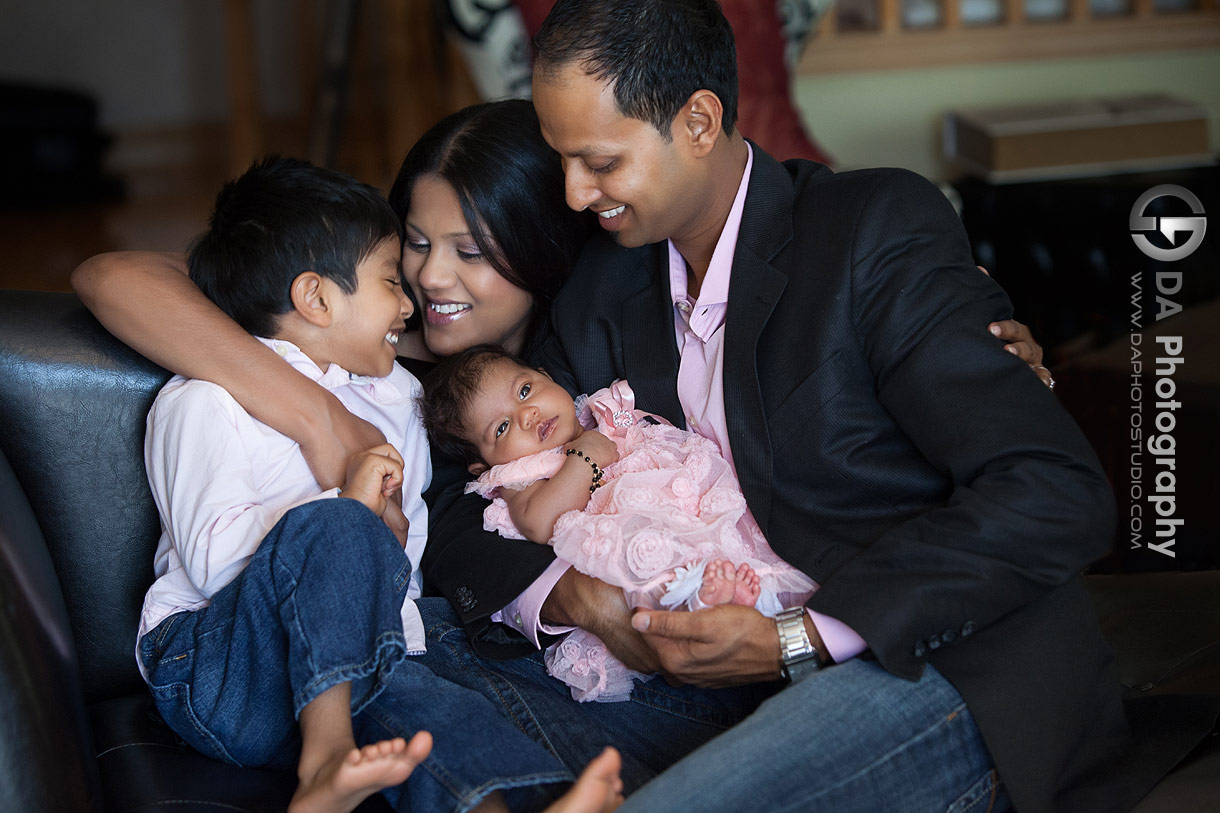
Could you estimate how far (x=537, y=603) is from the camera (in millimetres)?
1660

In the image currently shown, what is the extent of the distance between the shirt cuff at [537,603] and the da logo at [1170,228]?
185 centimetres

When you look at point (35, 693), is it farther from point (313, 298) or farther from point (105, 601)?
point (313, 298)

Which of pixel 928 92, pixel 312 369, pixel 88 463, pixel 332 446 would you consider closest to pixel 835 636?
pixel 332 446

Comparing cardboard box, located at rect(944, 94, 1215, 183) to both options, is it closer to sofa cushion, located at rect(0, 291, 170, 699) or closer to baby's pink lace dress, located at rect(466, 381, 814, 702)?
baby's pink lace dress, located at rect(466, 381, 814, 702)

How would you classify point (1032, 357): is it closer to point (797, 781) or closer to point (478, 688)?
point (797, 781)

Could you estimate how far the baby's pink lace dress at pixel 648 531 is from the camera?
1520 mm

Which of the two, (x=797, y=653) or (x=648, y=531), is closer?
(x=797, y=653)

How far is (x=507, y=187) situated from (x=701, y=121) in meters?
0.37

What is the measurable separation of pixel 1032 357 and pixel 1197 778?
580 mm

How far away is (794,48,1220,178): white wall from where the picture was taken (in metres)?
3.78

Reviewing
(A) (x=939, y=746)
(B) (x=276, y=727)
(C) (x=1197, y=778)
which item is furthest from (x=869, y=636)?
(B) (x=276, y=727)

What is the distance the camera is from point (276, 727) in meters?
1.47

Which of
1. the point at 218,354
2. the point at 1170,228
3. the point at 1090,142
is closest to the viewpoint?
the point at 218,354

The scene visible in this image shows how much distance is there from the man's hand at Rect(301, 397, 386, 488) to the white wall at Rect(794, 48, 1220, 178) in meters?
2.53
